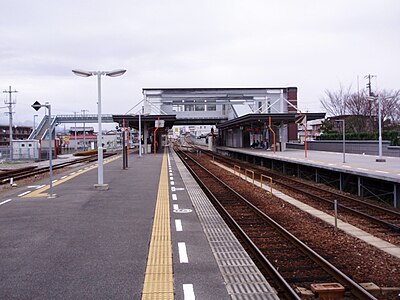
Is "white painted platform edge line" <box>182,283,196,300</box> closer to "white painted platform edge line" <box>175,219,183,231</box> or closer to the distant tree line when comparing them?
"white painted platform edge line" <box>175,219,183,231</box>

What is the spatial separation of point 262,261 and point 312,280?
0.91 meters

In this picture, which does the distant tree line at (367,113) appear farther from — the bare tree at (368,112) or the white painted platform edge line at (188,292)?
the white painted platform edge line at (188,292)

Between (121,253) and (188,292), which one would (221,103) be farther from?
(188,292)

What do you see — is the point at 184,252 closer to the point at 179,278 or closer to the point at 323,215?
the point at 179,278

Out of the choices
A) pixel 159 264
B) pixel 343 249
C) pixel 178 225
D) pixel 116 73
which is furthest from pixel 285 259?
pixel 116 73

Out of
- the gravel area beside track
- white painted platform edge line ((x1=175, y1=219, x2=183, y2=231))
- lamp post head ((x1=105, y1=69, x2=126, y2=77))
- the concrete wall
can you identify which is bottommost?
the gravel area beside track

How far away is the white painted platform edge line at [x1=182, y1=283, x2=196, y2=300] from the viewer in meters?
4.72

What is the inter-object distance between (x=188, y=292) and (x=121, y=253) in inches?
78.1

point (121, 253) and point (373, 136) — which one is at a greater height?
point (373, 136)

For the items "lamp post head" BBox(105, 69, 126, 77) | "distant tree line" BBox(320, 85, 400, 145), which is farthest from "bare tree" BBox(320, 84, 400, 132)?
"lamp post head" BBox(105, 69, 126, 77)

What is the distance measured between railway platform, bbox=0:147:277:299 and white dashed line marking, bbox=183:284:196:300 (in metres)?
0.01

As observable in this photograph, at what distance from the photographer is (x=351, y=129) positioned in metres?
44.7

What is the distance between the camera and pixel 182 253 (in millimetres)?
6582

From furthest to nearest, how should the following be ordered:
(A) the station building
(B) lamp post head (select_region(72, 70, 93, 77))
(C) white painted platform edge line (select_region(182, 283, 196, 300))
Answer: (A) the station building, (B) lamp post head (select_region(72, 70, 93, 77)), (C) white painted platform edge line (select_region(182, 283, 196, 300))
